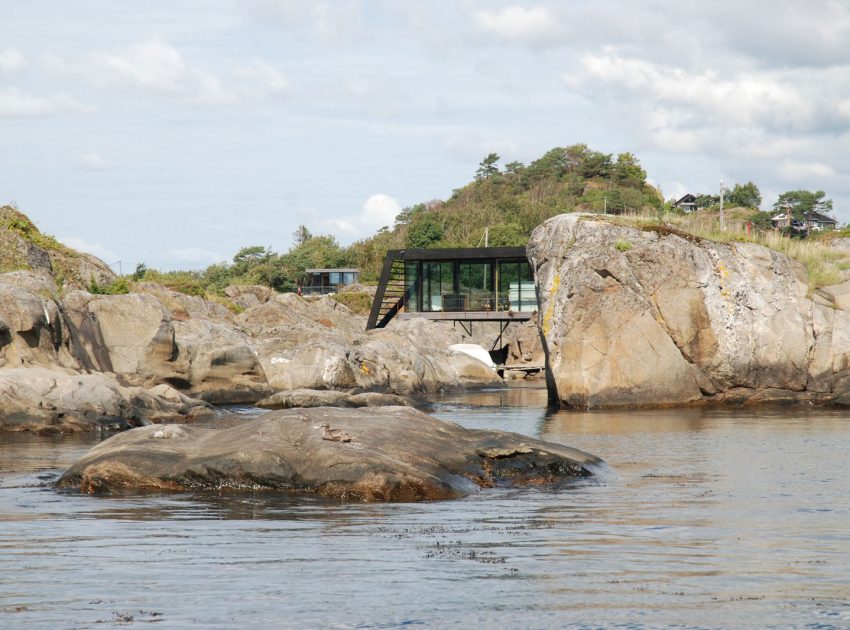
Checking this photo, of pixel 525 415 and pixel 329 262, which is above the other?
pixel 329 262

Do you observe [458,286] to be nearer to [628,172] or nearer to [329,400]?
[329,400]

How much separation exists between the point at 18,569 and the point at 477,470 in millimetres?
6686

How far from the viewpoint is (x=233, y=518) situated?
1141 centimetres

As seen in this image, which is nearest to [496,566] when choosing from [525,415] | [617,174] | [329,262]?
[525,415]

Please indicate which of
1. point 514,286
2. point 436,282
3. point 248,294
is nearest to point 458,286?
point 436,282

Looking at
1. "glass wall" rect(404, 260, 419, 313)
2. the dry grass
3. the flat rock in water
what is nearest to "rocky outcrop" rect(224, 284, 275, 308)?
"glass wall" rect(404, 260, 419, 313)

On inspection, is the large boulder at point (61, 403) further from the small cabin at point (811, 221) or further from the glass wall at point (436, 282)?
the small cabin at point (811, 221)

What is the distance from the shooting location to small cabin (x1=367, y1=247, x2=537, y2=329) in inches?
2112

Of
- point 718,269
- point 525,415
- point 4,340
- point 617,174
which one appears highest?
point 617,174

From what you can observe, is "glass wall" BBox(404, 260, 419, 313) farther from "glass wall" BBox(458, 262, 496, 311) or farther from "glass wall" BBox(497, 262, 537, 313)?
"glass wall" BBox(497, 262, 537, 313)

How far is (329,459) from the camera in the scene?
1311 cm

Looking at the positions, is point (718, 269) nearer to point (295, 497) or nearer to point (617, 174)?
point (295, 497)

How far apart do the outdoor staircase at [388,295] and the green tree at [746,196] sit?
4176cm

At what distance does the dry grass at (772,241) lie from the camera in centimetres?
3131
